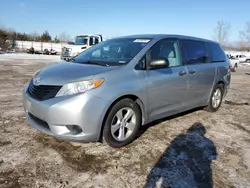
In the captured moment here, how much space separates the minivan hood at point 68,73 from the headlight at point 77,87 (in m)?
0.06

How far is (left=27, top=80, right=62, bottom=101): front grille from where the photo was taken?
299 cm

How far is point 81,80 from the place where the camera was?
300 centimetres

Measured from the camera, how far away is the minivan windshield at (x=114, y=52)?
3.65 m

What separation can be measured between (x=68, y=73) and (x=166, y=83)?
1586mm

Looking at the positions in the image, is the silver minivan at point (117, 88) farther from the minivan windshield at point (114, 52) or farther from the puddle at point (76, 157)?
the puddle at point (76, 157)

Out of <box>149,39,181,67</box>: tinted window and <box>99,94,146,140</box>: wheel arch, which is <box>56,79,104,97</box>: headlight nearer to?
<box>99,94,146,140</box>: wheel arch

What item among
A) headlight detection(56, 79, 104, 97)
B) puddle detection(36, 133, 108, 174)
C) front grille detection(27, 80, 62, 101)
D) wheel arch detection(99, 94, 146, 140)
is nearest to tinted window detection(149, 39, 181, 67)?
wheel arch detection(99, 94, 146, 140)

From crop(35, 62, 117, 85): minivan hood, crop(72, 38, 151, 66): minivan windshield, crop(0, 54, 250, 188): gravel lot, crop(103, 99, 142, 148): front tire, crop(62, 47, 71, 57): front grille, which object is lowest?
crop(0, 54, 250, 188): gravel lot

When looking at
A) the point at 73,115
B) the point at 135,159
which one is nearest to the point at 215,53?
the point at 135,159

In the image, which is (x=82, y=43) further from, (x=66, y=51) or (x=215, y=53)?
(x=215, y=53)

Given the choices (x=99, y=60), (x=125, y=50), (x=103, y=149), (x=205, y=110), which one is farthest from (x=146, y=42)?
(x=205, y=110)

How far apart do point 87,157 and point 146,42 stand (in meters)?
2.04

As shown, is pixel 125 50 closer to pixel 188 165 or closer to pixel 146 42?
pixel 146 42

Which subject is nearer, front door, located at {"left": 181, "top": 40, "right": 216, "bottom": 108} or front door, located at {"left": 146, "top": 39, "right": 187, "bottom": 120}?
front door, located at {"left": 146, "top": 39, "right": 187, "bottom": 120}
